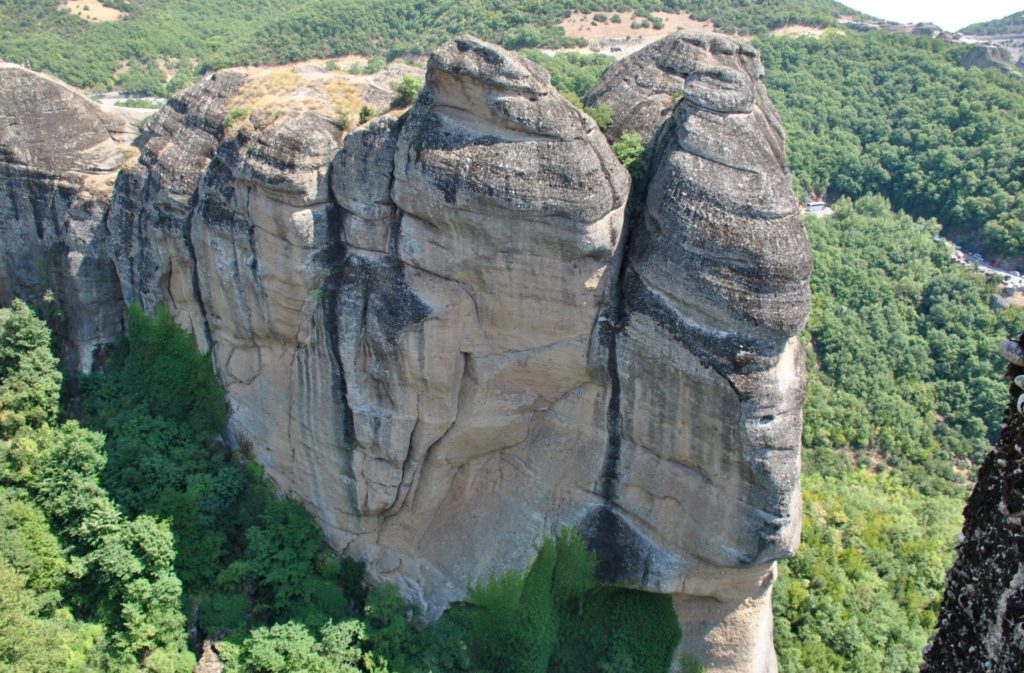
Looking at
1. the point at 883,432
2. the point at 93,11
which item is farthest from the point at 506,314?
the point at 93,11

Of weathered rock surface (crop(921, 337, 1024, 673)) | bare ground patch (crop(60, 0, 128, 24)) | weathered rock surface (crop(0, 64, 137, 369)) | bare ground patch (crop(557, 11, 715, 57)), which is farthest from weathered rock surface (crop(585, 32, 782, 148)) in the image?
bare ground patch (crop(60, 0, 128, 24))

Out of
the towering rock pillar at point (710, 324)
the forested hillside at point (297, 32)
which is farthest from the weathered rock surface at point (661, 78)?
the forested hillside at point (297, 32)

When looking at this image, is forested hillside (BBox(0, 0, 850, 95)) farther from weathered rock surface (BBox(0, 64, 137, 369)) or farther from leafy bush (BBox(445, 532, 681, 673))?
leafy bush (BBox(445, 532, 681, 673))

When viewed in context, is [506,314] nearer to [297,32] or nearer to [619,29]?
[619,29]

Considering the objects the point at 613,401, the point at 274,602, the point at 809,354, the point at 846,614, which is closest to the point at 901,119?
the point at 809,354

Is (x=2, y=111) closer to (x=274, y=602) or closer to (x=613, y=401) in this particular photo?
(x=274, y=602)
